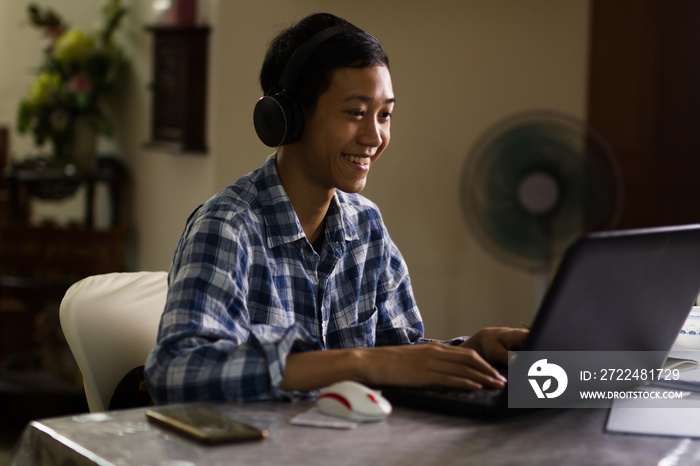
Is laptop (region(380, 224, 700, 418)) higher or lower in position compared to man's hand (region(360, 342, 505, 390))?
higher

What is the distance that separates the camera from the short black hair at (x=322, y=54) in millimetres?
1476

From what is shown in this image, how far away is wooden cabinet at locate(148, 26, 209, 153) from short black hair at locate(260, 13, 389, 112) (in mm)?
2295

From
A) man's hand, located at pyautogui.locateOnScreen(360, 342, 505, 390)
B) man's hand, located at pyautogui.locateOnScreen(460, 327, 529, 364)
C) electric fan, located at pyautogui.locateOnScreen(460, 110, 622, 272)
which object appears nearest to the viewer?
man's hand, located at pyautogui.locateOnScreen(360, 342, 505, 390)

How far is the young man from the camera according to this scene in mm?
1120

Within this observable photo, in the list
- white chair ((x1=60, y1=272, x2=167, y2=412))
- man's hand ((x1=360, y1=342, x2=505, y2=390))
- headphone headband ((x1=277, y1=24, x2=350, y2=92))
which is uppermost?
headphone headband ((x1=277, y1=24, x2=350, y2=92))

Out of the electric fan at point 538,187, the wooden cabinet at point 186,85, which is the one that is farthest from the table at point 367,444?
the wooden cabinet at point 186,85

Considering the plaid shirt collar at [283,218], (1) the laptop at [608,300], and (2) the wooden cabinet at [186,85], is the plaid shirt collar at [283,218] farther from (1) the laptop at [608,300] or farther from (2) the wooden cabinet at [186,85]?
(2) the wooden cabinet at [186,85]

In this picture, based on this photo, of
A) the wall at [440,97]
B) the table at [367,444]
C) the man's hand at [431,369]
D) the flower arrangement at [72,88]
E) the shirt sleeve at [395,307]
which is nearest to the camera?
the table at [367,444]

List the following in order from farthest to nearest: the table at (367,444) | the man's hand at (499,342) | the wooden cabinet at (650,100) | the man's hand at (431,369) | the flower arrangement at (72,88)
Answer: the flower arrangement at (72,88), the wooden cabinet at (650,100), the man's hand at (499,342), the man's hand at (431,369), the table at (367,444)

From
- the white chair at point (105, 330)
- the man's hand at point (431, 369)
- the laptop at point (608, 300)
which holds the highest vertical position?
the laptop at point (608, 300)
